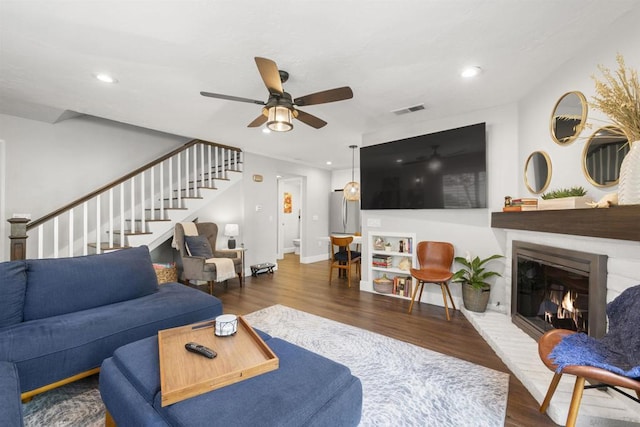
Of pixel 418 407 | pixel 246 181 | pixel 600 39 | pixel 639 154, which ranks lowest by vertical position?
pixel 418 407

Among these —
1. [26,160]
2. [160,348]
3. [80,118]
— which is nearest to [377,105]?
[160,348]

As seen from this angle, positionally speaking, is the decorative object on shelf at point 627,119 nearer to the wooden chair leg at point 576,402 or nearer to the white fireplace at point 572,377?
the white fireplace at point 572,377

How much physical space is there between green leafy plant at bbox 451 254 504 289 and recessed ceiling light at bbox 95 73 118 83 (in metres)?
4.17

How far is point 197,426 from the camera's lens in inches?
39.1

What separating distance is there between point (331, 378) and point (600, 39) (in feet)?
9.61

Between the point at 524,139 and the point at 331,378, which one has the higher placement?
the point at 524,139

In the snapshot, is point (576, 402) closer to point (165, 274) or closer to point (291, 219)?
point (165, 274)

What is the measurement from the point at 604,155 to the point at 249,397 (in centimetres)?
273

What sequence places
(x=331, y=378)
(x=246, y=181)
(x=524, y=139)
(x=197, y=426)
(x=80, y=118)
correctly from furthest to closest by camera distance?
(x=246, y=181) < (x=80, y=118) < (x=524, y=139) < (x=331, y=378) < (x=197, y=426)

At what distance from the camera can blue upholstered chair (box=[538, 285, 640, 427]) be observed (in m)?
1.20

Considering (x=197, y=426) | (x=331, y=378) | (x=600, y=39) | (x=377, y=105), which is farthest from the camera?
(x=377, y=105)

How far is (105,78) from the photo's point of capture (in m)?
2.58

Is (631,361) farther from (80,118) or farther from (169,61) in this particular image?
(80,118)

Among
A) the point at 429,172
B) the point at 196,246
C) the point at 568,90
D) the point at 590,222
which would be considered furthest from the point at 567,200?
the point at 196,246
